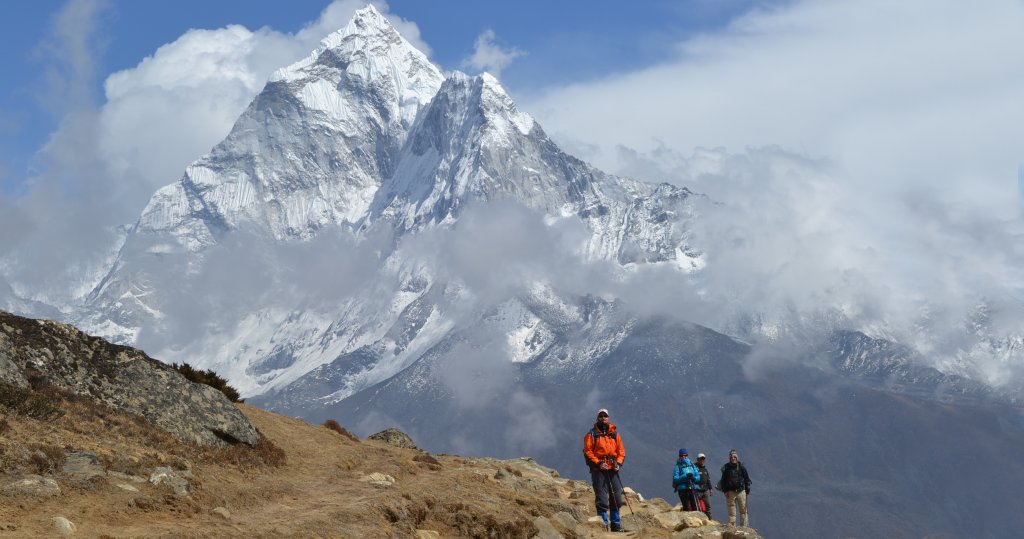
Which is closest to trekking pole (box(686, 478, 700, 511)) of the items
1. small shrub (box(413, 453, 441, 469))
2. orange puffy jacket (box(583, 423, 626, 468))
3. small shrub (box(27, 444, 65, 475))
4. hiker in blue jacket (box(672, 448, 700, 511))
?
hiker in blue jacket (box(672, 448, 700, 511))

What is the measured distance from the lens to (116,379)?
3647 centimetres

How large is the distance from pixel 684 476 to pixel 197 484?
813 inches

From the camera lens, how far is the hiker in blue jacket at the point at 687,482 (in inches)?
1715

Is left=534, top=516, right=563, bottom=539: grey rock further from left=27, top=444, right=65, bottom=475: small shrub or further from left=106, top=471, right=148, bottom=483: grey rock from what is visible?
left=27, top=444, right=65, bottom=475: small shrub

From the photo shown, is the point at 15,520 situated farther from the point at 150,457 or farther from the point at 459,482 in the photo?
the point at 459,482

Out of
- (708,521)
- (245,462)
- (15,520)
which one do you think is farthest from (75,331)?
(708,521)

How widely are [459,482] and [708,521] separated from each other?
29.5 feet

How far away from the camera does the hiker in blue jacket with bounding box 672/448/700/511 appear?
143 ft

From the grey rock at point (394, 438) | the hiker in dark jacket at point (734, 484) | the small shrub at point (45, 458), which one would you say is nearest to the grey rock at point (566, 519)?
the hiker in dark jacket at point (734, 484)

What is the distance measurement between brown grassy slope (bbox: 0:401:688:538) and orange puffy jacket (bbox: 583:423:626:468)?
2.19 meters

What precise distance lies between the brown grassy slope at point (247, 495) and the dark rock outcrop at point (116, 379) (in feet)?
3.32

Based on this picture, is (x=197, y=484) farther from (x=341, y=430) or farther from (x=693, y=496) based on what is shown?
(x=341, y=430)

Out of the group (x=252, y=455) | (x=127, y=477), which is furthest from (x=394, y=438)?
(x=127, y=477)

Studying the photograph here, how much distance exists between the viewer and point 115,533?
80.4 feet
